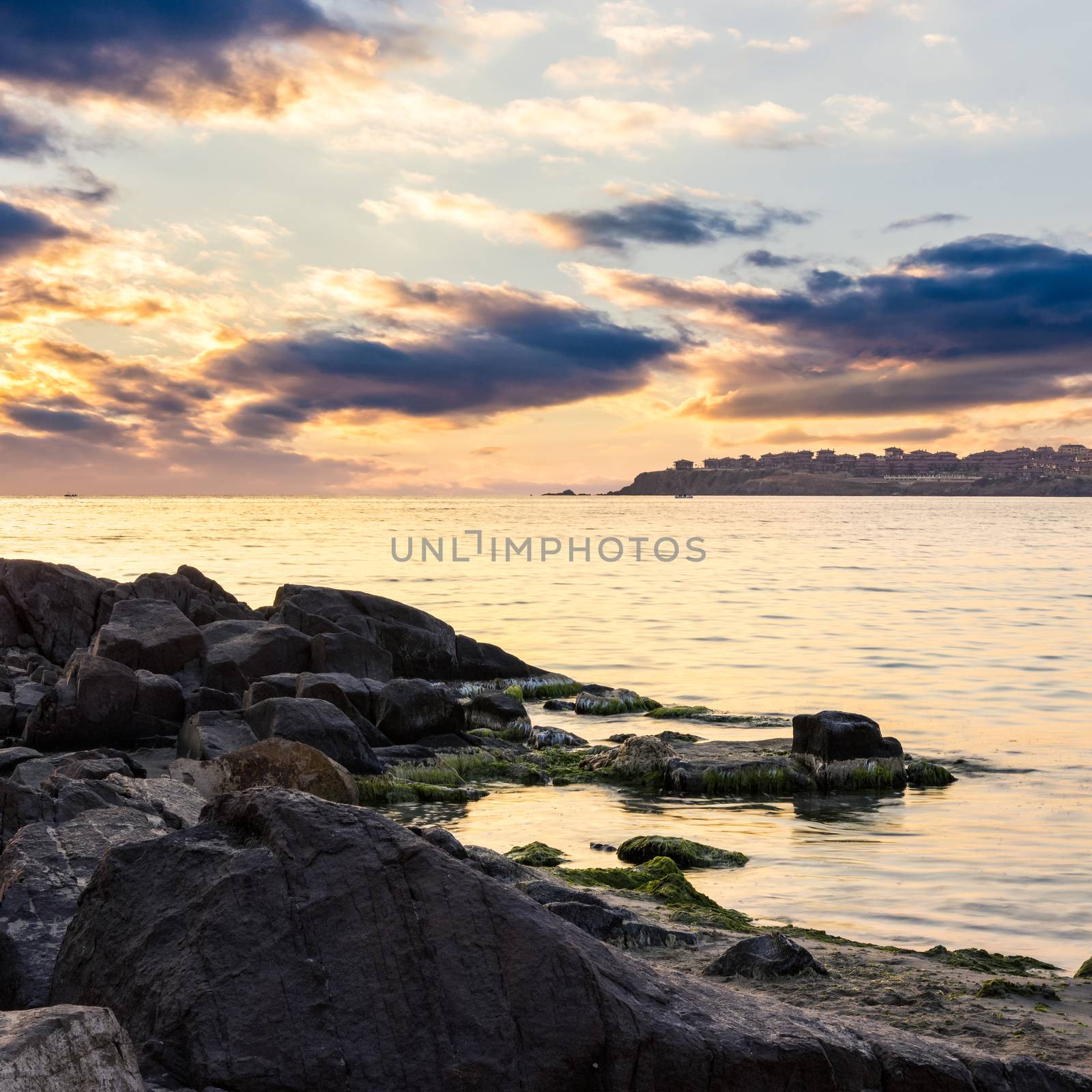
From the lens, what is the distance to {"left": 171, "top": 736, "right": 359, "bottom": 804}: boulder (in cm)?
1234

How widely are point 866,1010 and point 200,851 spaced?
168 inches

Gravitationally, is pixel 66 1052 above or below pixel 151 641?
above

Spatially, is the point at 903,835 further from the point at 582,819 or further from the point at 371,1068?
the point at 371,1068

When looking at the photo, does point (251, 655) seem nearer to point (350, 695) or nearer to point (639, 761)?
point (350, 695)

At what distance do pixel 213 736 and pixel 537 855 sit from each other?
5.40 metres

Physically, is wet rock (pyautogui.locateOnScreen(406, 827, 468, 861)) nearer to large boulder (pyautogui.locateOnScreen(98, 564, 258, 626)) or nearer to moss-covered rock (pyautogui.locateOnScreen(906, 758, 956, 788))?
moss-covered rock (pyautogui.locateOnScreen(906, 758, 956, 788))

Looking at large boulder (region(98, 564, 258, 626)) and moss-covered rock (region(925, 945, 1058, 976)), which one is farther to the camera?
large boulder (region(98, 564, 258, 626))

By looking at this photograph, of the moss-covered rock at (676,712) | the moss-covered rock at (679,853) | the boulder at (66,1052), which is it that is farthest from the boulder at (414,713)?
the boulder at (66,1052)

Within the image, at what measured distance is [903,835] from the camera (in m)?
12.7

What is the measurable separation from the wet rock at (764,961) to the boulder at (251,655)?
1283 cm

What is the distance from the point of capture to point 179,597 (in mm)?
25844

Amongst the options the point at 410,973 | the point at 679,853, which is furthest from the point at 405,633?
the point at 410,973

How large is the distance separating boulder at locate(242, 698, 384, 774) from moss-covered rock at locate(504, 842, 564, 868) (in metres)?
3.78

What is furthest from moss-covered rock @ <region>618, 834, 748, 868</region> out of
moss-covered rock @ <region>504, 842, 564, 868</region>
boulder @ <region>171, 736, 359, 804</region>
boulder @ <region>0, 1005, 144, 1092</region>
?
boulder @ <region>0, 1005, 144, 1092</region>
